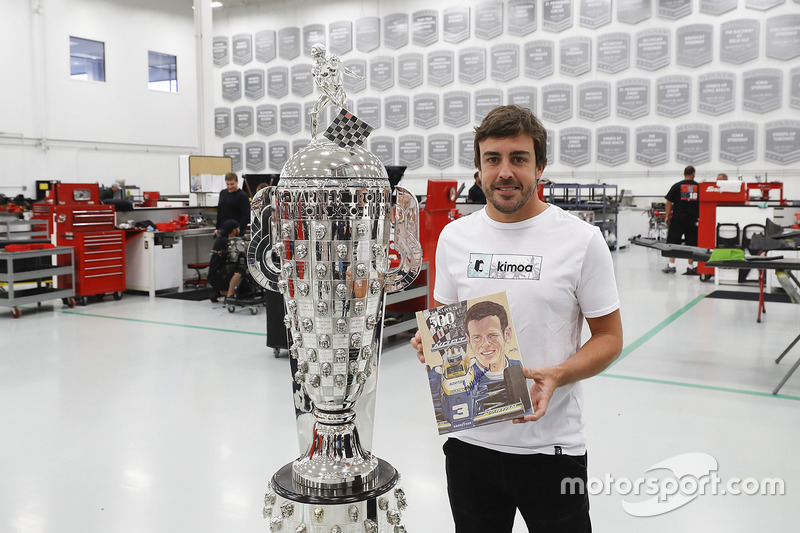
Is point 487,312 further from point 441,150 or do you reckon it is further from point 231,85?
point 231,85

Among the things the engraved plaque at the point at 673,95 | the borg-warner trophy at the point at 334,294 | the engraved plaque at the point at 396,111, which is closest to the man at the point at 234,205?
the borg-warner trophy at the point at 334,294

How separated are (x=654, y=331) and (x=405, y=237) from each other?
5439mm

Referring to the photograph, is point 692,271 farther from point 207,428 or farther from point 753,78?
point 207,428

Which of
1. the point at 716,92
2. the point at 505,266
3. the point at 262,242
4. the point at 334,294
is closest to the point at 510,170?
the point at 505,266

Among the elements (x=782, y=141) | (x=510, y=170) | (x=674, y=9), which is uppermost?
(x=674, y=9)

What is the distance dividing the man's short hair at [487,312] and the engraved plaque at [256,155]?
17170 mm

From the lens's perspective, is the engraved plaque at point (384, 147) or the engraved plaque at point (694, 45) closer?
the engraved plaque at point (694, 45)

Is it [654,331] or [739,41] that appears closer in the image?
[654,331]

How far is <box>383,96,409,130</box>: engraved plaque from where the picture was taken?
16.3m

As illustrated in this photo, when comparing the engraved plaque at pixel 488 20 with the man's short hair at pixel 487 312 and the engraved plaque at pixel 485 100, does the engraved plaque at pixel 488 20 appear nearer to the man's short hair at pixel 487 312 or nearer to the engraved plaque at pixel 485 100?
the engraved plaque at pixel 485 100

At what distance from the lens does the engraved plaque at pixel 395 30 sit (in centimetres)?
1620

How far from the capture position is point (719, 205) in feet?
31.8

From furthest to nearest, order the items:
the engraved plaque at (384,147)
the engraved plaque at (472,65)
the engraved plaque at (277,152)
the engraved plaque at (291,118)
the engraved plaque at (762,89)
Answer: the engraved plaque at (277,152) < the engraved plaque at (291,118) < the engraved plaque at (384,147) < the engraved plaque at (472,65) < the engraved plaque at (762,89)

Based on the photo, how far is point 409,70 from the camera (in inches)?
635
